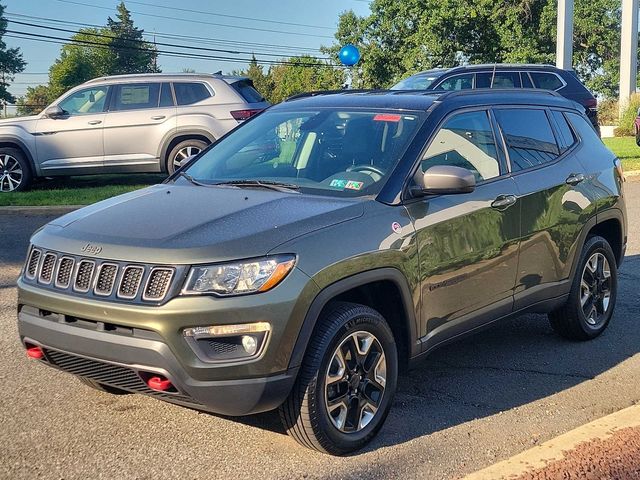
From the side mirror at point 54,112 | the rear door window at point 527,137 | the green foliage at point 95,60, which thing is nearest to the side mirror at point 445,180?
the rear door window at point 527,137

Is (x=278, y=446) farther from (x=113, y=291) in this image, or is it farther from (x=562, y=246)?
(x=562, y=246)

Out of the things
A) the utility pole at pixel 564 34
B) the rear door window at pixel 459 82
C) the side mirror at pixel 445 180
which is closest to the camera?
the side mirror at pixel 445 180

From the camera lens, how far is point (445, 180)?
13.8 feet

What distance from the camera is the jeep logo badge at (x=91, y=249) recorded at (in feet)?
12.0

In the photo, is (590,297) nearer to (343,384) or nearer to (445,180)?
(445,180)

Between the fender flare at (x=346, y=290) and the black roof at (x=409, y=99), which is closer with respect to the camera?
the fender flare at (x=346, y=290)

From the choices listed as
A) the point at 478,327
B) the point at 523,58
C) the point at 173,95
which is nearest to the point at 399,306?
the point at 478,327

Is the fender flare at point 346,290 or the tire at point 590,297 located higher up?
the fender flare at point 346,290

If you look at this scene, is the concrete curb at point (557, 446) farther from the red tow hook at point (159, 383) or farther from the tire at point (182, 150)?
the tire at point (182, 150)

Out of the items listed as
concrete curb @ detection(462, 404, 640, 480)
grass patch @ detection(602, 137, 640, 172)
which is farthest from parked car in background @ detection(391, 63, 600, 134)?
concrete curb @ detection(462, 404, 640, 480)

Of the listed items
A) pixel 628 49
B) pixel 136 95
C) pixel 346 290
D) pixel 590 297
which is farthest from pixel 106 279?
→ pixel 628 49

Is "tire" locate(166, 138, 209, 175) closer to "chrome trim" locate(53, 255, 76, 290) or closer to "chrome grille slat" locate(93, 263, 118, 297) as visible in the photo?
"chrome trim" locate(53, 255, 76, 290)

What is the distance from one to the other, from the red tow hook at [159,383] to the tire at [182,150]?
9.83m

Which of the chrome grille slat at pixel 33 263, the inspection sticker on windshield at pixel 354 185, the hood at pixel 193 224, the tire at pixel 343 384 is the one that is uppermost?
the inspection sticker on windshield at pixel 354 185
